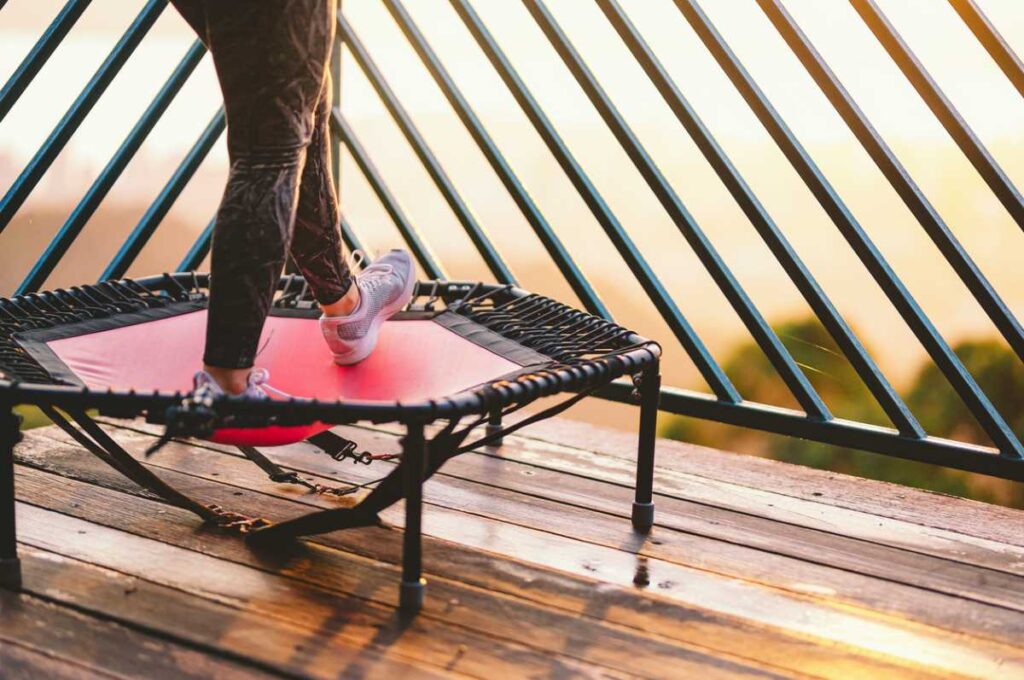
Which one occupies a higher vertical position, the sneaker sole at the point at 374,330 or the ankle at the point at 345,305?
the ankle at the point at 345,305

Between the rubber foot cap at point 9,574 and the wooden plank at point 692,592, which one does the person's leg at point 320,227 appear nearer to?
the wooden plank at point 692,592

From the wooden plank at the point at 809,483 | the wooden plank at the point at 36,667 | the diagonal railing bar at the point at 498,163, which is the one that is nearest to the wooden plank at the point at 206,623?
the wooden plank at the point at 36,667

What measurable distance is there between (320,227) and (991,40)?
4.11 feet

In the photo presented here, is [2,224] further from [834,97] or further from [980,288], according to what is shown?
[980,288]

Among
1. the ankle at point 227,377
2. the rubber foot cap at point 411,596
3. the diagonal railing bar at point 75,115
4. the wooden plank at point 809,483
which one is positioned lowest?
the wooden plank at point 809,483

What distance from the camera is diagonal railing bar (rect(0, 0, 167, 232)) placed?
2527mm

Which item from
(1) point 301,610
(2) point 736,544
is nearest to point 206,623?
(1) point 301,610

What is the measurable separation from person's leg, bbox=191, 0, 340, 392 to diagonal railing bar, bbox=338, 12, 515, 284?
1066mm

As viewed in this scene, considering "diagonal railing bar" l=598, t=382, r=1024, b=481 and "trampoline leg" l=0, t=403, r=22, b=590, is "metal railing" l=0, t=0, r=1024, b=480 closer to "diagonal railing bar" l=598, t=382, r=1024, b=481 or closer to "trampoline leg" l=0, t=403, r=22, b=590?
"diagonal railing bar" l=598, t=382, r=1024, b=481

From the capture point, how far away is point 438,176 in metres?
2.70

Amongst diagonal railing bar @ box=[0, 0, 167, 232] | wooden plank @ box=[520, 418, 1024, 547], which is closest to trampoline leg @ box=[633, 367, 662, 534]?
wooden plank @ box=[520, 418, 1024, 547]

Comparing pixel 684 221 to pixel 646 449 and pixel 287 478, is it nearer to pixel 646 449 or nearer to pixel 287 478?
pixel 646 449

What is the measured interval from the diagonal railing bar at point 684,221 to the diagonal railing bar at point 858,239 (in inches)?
9.4

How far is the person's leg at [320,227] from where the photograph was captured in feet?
6.17
